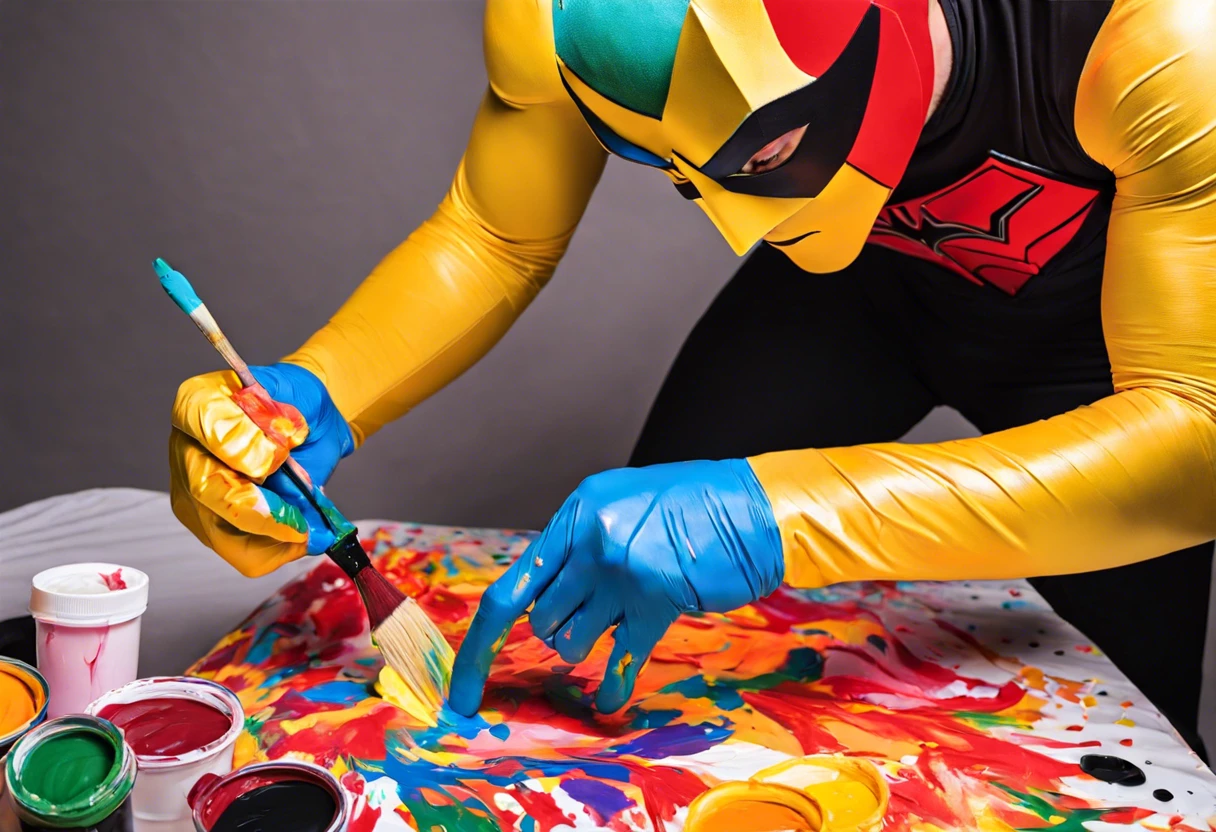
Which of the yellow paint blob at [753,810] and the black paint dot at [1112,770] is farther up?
the yellow paint blob at [753,810]

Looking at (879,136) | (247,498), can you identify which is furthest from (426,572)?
(879,136)

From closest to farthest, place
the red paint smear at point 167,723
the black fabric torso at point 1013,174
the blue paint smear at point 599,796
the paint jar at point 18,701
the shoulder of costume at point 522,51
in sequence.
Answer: the paint jar at point 18,701
the red paint smear at point 167,723
the blue paint smear at point 599,796
the black fabric torso at point 1013,174
the shoulder of costume at point 522,51

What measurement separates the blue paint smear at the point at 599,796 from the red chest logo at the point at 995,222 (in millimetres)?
876

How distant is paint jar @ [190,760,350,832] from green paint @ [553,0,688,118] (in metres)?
0.76

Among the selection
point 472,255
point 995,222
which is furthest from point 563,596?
point 995,222

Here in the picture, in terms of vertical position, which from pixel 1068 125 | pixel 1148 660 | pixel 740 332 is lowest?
pixel 1148 660

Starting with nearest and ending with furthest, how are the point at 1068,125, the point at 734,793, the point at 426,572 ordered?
the point at 734,793 → the point at 1068,125 → the point at 426,572

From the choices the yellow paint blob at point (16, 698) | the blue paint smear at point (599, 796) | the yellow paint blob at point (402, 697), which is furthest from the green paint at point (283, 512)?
the blue paint smear at point (599, 796)

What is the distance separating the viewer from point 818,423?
1958 mm

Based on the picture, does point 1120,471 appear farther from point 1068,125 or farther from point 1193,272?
point 1068,125

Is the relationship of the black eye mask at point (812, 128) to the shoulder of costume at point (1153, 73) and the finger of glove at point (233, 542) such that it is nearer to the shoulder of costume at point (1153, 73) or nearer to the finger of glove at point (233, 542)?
the shoulder of costume at point (1153, 73)

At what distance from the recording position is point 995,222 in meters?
1.44

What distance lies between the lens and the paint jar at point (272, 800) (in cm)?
93

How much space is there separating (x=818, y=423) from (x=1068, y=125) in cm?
79
